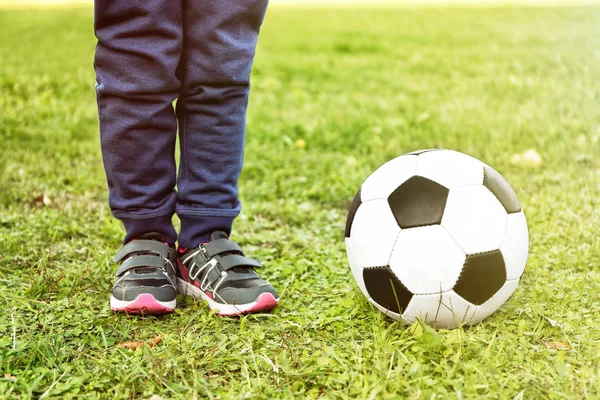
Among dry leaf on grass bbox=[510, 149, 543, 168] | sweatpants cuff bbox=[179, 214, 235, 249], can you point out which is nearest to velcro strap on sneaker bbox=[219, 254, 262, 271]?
sweatpants cuff bbox=[179, 214, 235, 249]

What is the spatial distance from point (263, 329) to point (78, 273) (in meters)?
0.82

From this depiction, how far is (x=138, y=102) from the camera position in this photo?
7.44 feet

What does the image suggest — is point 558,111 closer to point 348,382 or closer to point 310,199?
point 310,199

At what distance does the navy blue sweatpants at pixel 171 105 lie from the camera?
220 cm

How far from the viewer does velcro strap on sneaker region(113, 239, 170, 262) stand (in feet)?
7.82

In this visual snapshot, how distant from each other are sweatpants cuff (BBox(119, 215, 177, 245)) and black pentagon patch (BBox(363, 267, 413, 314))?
0.81 metres

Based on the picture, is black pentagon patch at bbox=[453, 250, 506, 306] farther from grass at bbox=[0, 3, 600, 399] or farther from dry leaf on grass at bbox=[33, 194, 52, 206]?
dry leaf on grass at bbox=[33, 194, 52, 206]

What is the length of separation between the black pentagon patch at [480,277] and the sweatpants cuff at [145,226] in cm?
110

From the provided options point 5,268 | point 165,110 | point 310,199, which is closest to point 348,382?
point 165,110

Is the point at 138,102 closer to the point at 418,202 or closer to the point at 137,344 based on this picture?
the point at 137,344

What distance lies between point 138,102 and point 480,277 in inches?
50.6

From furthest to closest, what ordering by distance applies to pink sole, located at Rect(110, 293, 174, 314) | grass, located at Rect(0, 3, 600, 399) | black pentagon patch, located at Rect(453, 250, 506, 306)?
pink sole, located at Rect(110, 293, 174, 314) → black pentagon patch, located at Rect(453, 250, 506, 306) → grass, located at Rect(0, 3, 600, 399)

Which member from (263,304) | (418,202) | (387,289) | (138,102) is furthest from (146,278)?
(418,202)

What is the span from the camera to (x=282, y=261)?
9.11ft
